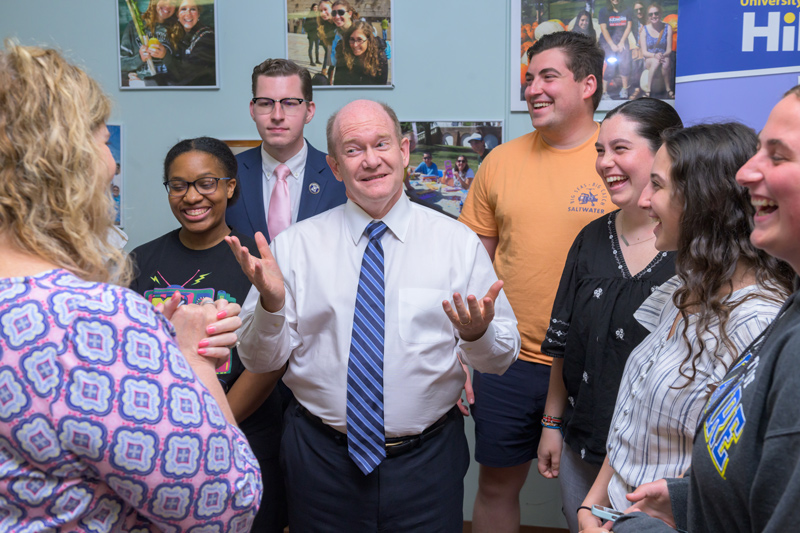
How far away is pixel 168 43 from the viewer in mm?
3090

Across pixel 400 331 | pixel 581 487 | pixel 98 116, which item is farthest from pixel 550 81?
pixel 98 116

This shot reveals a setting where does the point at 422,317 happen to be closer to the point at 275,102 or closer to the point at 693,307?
the point at 693,307

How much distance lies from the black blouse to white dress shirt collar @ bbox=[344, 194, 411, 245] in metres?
0.53

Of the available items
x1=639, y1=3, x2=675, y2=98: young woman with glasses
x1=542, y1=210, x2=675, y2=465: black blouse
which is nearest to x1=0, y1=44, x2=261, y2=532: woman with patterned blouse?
x1=542, y1=210, x2=675, y2=465: black blouse

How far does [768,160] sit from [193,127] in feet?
9.15

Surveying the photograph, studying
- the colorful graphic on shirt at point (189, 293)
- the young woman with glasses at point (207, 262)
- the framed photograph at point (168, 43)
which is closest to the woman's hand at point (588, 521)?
the young woman with glasses at point (207, 262)

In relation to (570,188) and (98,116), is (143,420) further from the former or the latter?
(570,188)

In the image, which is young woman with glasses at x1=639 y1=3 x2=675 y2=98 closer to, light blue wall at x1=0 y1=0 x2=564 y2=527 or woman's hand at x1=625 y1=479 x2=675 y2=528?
light blue wall at x1=0 y1=0 x2=564 y2=527

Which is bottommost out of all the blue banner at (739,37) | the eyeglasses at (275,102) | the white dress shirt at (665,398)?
the white dress shirt at (665,398)

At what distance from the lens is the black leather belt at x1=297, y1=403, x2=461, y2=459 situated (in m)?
1.77

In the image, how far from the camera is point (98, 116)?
946mm

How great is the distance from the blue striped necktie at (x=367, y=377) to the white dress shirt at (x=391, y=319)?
1.0 inches

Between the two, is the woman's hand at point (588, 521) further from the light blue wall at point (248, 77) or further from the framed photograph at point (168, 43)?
the framed photograph at point (168, 43)

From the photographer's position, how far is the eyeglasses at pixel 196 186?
226 centimetres
